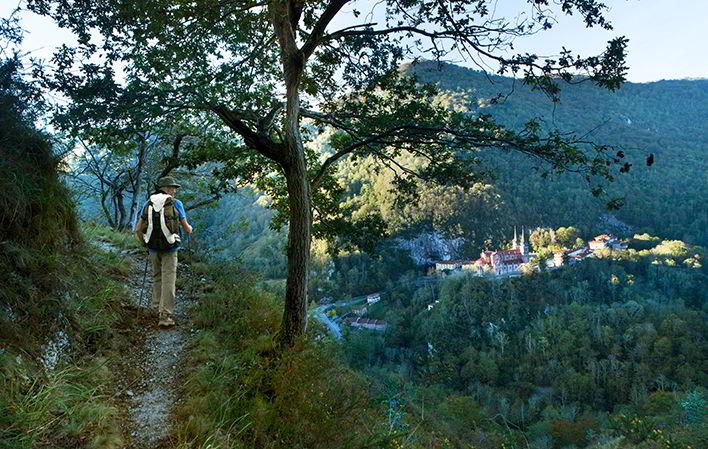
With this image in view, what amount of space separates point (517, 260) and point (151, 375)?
9335cm

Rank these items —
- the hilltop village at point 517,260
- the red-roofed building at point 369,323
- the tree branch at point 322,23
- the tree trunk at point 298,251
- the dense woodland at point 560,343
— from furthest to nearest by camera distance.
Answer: the hilltop village at point 517,260, the red-roofed building at point 369,323, the dense woodland at point 560,343, the tree branch at point 322,23, the tree trunk at point 298,251

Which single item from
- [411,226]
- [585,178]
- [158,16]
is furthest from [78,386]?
[411,226]

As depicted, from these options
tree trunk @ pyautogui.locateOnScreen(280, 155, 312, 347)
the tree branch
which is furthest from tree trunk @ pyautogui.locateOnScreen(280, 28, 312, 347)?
the tree branch

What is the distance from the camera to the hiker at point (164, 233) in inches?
182

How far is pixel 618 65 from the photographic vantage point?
12.8ft

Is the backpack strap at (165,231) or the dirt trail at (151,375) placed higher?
the backpack strap at (165,231)

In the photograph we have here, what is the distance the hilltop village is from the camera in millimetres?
86562

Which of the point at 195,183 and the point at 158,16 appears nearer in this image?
the point at 158,16

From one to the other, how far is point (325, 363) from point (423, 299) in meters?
79.2

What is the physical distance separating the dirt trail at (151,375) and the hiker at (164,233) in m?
0.25

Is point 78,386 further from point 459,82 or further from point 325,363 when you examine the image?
point 459,82

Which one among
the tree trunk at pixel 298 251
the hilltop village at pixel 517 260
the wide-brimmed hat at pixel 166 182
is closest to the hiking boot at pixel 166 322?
the tree trunk at pixel 298 251

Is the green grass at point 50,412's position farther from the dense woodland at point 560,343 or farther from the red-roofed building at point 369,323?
the red-roofed building at point 369,323

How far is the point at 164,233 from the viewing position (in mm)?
4617
